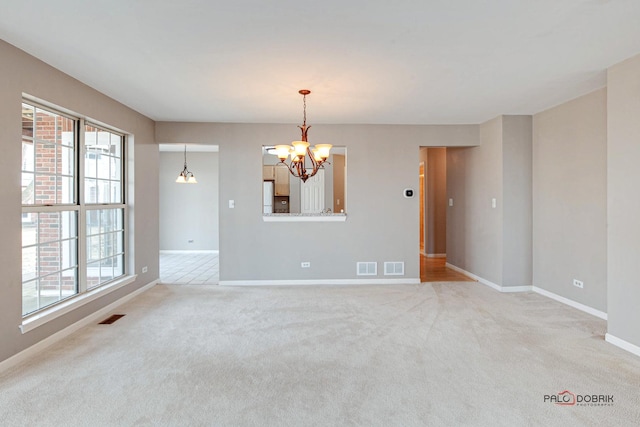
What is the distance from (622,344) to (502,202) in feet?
7.45

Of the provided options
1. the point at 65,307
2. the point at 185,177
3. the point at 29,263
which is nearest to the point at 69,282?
the point at 65,307

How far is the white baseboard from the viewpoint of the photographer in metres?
2.61

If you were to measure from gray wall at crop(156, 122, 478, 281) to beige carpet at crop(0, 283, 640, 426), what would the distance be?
1.27 meters

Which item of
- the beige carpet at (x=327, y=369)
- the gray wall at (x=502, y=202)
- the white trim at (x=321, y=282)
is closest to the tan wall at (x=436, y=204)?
the gray wall at (x=502, y=202)

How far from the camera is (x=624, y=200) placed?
2.88 meters

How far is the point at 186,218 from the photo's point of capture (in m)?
8.66

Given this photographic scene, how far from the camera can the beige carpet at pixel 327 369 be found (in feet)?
6.62

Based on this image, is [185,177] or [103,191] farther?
[185,177]

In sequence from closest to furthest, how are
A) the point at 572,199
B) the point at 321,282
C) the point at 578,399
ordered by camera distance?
the point at 578,399 → the point at 572,199 → the point at 321,282

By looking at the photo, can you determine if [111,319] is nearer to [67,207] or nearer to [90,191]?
[67,207]

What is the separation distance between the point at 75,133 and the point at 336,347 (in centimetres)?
343

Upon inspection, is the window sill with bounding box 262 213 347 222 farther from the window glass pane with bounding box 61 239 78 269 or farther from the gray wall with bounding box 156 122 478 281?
the window glass pane with bounding box 61 239 78 269

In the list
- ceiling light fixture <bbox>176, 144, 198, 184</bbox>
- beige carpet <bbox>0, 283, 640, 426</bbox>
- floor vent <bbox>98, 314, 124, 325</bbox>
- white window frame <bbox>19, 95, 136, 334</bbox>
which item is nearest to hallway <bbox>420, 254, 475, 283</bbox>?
beige carpet <bbox>0, 283, 640, 426</bbox>

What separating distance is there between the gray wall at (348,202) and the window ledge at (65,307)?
1.53 meters
